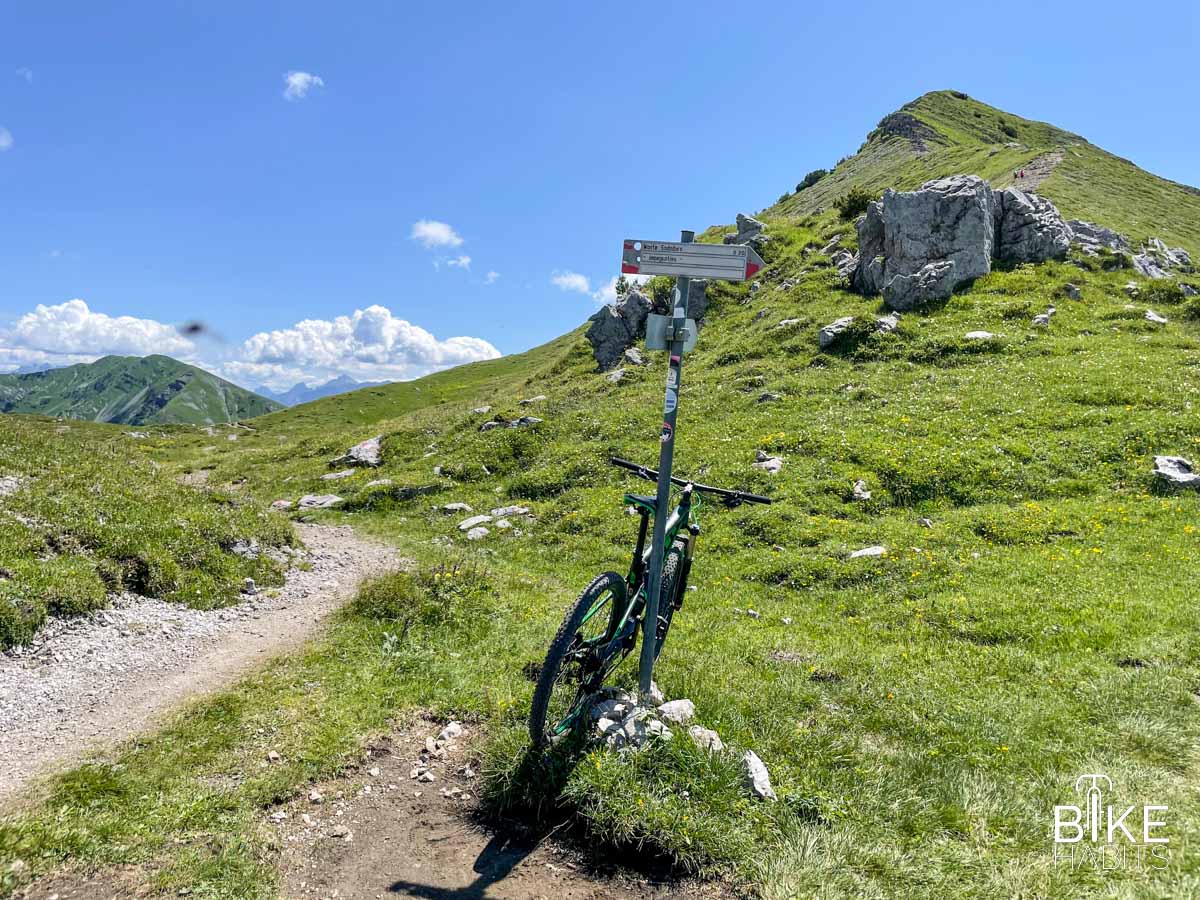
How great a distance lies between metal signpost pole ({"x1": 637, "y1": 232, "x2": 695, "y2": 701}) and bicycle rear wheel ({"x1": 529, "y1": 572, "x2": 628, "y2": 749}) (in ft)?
1.20

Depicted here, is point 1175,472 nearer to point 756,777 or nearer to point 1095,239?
point 756,777

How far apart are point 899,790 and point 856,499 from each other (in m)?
12.2

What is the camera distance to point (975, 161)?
64938 mm

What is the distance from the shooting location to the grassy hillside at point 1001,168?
48.5 metres

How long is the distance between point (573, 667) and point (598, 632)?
42.4 inches

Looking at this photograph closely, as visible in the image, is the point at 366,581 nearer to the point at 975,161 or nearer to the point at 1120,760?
the point at 1120,760

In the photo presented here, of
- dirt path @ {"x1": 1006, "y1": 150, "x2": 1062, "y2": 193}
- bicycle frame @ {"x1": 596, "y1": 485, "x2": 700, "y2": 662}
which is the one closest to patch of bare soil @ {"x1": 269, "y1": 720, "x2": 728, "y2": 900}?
bicycle frame @ {"x1": 596, "y1": 485, "x2": 700, "y2": 662}

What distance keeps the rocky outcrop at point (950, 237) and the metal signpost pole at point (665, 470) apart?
29.1m

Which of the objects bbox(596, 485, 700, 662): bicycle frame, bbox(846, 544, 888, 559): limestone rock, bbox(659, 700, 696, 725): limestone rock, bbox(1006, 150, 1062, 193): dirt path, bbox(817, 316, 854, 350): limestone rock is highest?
bbox(1006, 150, 1062, 193): dirt path

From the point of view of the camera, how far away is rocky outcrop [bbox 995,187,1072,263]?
109 ft

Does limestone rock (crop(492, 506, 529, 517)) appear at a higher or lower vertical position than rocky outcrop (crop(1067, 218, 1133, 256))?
lower

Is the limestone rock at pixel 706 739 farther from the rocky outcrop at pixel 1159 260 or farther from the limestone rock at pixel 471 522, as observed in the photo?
the rocky outcrop at pixel 1159 260
